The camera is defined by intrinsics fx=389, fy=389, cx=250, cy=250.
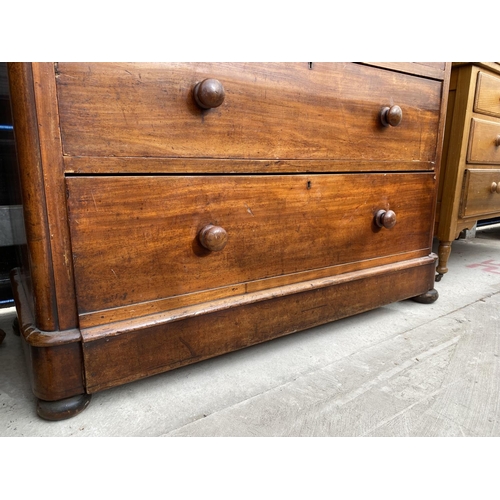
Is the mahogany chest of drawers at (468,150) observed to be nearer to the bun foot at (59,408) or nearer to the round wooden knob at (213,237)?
the round wooden knob at (213,237)

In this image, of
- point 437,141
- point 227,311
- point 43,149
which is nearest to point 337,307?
point 227,311

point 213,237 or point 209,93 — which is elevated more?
point 209,93

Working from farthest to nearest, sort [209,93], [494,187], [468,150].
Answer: [494,187] → [468,150] → [209,93]

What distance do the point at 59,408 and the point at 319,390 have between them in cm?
42

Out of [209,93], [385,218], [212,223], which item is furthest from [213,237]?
[385,218]

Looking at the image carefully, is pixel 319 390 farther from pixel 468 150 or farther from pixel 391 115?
pixel 468 150

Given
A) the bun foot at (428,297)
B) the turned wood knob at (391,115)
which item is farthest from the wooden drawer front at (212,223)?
the bun foot at (428,297)

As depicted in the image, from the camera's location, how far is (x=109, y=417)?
24.1 inches

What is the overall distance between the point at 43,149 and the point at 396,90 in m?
0.75

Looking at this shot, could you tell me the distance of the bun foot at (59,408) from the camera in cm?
59

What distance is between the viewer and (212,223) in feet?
2.21

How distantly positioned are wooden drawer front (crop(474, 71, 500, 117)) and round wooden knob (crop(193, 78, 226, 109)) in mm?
1004

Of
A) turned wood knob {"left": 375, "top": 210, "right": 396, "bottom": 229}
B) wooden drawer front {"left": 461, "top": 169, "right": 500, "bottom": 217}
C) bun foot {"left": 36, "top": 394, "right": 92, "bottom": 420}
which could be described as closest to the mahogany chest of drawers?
wooden drawer front {"left": 461, "top": 169, "right": 500, "bottom": 217}
